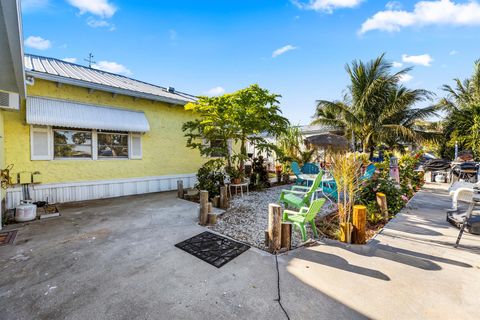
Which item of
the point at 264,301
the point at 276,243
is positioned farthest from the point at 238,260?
the point at 264,301

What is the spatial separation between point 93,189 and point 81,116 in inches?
101

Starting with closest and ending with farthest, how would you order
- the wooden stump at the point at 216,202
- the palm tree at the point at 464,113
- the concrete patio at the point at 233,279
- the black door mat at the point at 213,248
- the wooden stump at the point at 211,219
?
the concrete patio at the point at 233,279 → the black door mat at the point at 213,248 → the wooden stump at the point at 211,219 → the wooden stump at the point at 216,202 → the palm tree at the point at 464,113

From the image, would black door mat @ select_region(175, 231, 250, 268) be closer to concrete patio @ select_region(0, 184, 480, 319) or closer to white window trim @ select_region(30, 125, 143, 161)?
concrete patio @ select_region(0, 184, 480, 319)

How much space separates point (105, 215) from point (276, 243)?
4694mm

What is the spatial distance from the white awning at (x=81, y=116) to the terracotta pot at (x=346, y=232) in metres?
7.38

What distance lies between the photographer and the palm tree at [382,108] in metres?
12.9

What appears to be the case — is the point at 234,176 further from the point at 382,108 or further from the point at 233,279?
the point at 382,108

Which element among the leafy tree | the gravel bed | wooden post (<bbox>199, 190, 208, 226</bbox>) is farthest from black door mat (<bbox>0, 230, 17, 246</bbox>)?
the leafy tree

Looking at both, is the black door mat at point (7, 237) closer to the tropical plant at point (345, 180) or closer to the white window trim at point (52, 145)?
the white window trim at point (52, 145)

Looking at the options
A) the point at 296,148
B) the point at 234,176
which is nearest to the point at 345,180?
the point at 234,176

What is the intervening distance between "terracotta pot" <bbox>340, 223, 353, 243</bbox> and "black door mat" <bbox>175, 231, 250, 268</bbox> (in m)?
1.75

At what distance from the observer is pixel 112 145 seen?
7938mm

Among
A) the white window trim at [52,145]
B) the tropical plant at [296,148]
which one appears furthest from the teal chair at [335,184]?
the white window trim at [52,145]

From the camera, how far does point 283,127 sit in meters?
8.16
